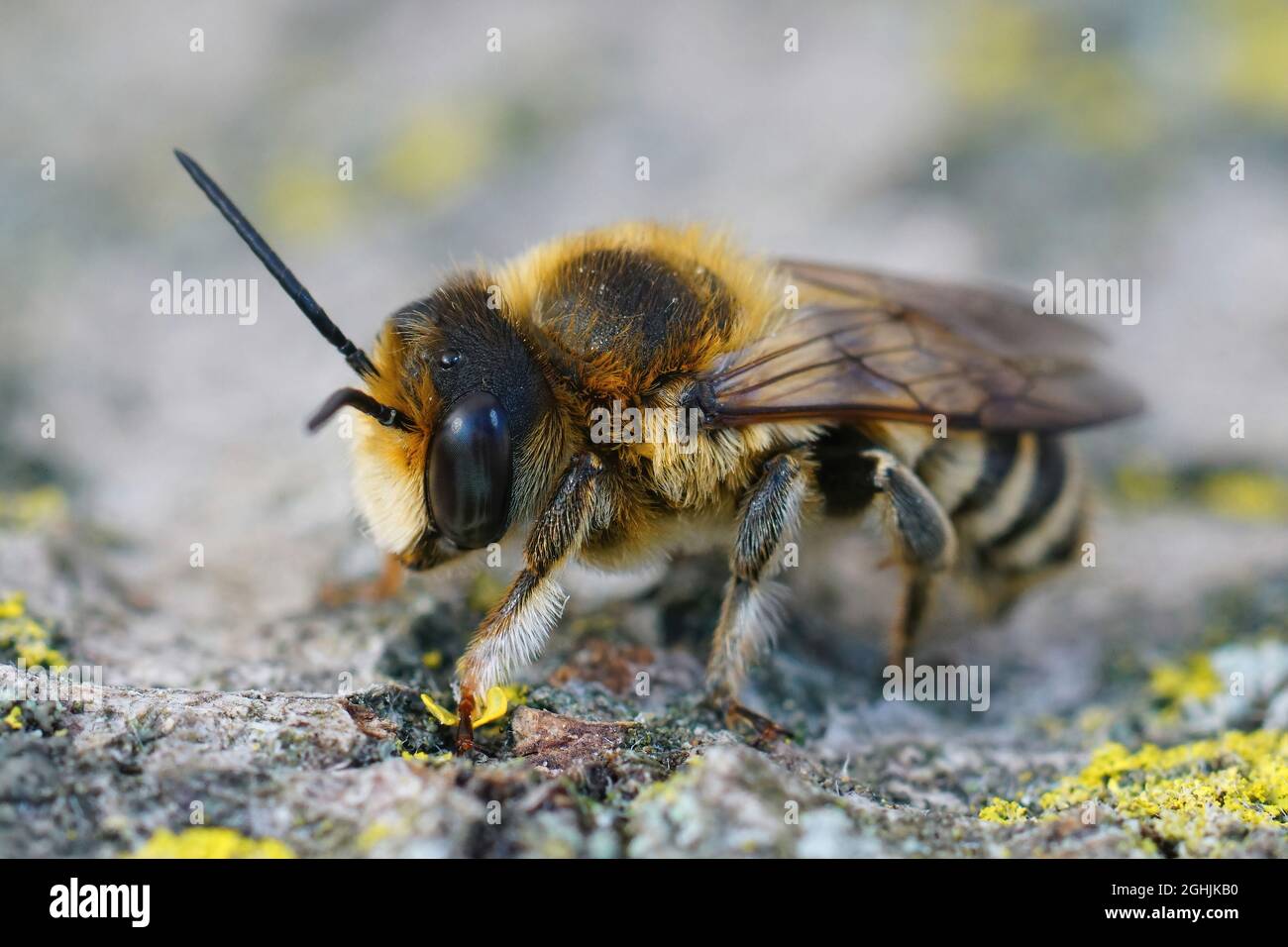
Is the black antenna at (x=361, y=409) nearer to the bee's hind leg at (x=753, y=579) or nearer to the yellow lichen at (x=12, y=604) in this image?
the bee's hind leg at (x=753, y=579)

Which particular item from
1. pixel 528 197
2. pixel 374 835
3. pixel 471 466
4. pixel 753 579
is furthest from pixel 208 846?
pixel 528 197

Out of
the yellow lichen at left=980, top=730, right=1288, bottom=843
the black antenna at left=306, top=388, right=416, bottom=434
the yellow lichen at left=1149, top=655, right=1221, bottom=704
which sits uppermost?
the black antenna at left=306, top=388, right=416, bottom=434

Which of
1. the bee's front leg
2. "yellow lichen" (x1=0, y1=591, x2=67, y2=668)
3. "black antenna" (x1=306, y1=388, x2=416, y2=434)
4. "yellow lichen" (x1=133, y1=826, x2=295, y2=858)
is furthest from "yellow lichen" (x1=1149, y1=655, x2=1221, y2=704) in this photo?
"yellow lichen" (x1=0, y1=591, x2=67, y2=668)

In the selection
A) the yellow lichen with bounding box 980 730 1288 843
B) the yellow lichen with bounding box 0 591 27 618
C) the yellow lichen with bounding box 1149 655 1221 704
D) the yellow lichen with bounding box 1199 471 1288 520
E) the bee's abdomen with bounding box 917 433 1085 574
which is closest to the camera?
the yellow lichen with bounding box 980 730 1288 843

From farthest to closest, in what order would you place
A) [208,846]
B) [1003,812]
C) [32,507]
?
1. [32,507]
2. [1003,812]
3. [208,846]

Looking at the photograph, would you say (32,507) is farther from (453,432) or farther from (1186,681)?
(1186,681)

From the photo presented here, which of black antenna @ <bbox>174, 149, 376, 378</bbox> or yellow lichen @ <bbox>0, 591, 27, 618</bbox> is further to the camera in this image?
yellow lichen @ <bbox>0, 591, 27, 618</bbox>

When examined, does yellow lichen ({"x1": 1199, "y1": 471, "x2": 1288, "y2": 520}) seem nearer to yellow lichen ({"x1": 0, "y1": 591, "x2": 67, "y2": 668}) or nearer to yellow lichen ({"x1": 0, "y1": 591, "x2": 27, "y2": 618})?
yellow lichen ({"x1": 0, "y1": 591, "x2": 67, "y2": 668})
